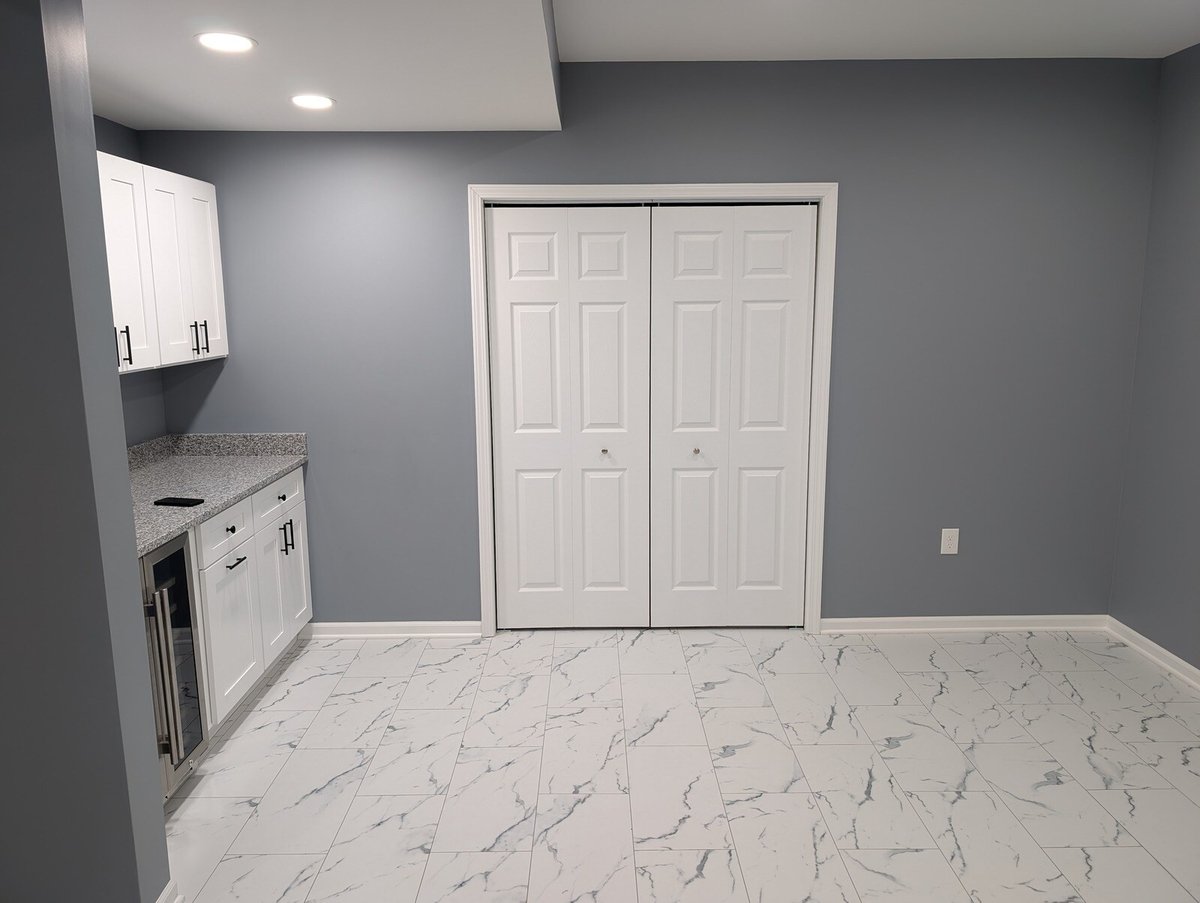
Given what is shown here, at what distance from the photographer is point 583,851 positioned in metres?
2.34

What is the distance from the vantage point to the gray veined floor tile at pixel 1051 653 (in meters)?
3.53

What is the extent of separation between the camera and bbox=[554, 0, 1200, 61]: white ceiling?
2848 millimetres

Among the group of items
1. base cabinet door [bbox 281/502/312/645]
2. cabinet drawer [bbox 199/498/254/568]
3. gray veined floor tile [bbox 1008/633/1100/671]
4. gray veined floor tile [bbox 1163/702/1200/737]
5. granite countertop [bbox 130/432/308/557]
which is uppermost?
granite countertop [bbox 130/432/308/557]

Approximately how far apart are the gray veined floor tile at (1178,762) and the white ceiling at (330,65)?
10.0 feet

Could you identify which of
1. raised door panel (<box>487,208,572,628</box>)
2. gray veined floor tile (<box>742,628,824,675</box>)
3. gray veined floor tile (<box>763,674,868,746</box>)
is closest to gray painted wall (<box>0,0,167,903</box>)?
raised door panel (<box>487,208,572,628</box>)

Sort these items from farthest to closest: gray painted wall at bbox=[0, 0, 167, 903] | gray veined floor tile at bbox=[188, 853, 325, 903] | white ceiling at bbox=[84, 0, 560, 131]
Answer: gray veined floor tile at bbox=[188, 853, 325, 903] → white ceiling at bbox=[84, 0, 560, 131] → gray painted wall at bbox=[0, 0, 167, 903]

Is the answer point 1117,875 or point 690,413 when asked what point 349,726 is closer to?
point 690,413

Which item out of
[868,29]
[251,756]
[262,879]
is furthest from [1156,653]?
[251,756]

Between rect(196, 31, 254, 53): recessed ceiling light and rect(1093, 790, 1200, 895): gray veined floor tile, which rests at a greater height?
rect(196, 31, 254, 53): recessed ceiling light

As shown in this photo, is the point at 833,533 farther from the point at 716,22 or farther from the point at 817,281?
the point at 716,22

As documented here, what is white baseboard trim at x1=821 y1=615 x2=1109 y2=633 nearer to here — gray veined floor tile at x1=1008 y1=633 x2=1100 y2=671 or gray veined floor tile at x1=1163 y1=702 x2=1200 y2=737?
gray veined floor tile at x1=1008 y1=633 x2=1100 y2=671

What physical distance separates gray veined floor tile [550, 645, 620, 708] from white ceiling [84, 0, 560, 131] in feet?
7.51

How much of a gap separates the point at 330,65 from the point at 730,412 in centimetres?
216

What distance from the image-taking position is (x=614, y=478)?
12.6 feet
